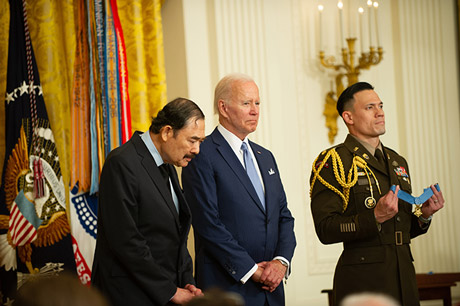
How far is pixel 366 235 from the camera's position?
301cm

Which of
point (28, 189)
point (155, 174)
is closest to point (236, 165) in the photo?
point (155, 174)

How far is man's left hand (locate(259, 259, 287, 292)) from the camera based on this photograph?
3.03 m

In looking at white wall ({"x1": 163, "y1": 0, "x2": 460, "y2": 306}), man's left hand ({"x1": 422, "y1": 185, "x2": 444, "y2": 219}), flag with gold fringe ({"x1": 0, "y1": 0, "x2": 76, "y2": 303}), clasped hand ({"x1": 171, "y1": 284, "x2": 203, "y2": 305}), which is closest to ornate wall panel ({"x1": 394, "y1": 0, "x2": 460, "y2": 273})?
white wall ({"x1": 163, "y1": 0, "x2": 460, "y2": 306})

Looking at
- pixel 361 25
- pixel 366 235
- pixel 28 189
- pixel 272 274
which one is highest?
pixel 361 25

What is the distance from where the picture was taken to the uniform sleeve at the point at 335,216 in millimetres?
3000

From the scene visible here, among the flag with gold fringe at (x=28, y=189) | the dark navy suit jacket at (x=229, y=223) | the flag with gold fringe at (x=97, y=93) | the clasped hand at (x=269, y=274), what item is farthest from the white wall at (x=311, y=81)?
the clasped hand at (x=269, y=274)

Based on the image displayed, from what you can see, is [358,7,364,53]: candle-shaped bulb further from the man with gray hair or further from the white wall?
the man with gray hair

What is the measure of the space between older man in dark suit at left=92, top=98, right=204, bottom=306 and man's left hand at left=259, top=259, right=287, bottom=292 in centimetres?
42

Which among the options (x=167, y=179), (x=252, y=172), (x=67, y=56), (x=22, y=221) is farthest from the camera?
(x=67, y=56)

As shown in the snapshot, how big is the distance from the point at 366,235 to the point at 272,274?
1.56 ft

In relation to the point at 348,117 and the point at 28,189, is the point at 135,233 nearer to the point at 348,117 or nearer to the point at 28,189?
the point at 348,117

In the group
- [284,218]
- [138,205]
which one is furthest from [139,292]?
[284,218]

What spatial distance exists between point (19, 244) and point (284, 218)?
1561 mm

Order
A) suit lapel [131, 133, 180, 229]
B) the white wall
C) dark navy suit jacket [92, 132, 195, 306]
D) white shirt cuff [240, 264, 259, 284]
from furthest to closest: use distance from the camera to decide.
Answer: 1. the white wall
2. white shirt cuff [240, 264, 259, 284]
3. suit lapel [131, 133, 180, 229]
4. dark navy suit jacket [92, 132, 195, 306]
